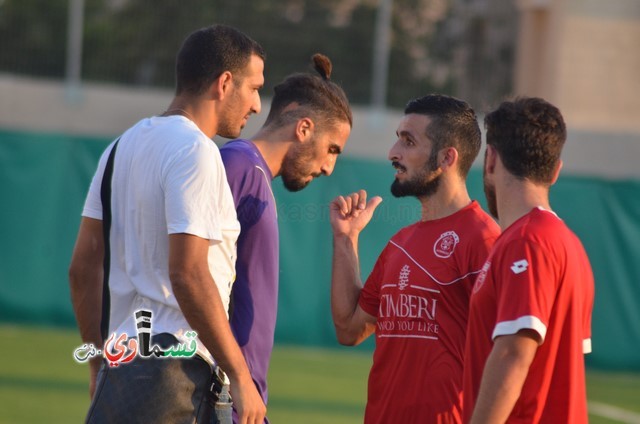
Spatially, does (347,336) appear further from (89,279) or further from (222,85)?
(222,85)

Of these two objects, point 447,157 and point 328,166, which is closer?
point 447,157

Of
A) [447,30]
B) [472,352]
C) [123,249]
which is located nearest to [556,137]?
[472,352]

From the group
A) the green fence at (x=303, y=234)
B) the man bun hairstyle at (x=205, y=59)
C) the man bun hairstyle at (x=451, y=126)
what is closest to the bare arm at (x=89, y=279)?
the man bun hairstyle at (x=205, y=59)

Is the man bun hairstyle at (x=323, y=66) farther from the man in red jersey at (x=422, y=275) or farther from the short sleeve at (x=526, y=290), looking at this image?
the short sleeve at (x=526, y=290)

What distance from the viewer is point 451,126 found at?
15.6 feet

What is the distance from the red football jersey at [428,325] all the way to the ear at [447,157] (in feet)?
0.87

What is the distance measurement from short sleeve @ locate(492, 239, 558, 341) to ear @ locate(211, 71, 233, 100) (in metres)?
1.37

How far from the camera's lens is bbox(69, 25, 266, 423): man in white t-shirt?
3711 millimetres

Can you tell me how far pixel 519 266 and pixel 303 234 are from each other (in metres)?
11.4

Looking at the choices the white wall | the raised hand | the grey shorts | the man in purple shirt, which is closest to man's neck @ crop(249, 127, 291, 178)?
the man in purple shirt

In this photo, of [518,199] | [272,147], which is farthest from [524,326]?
[272,147]

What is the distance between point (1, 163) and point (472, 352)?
39.5 feet

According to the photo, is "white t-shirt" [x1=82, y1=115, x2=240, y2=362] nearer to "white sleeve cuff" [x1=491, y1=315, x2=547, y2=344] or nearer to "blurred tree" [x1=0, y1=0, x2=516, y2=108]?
"white sleeve cuff" [x1=491, y1=315, x2=547, y2=344]

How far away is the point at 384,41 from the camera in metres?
16.7
